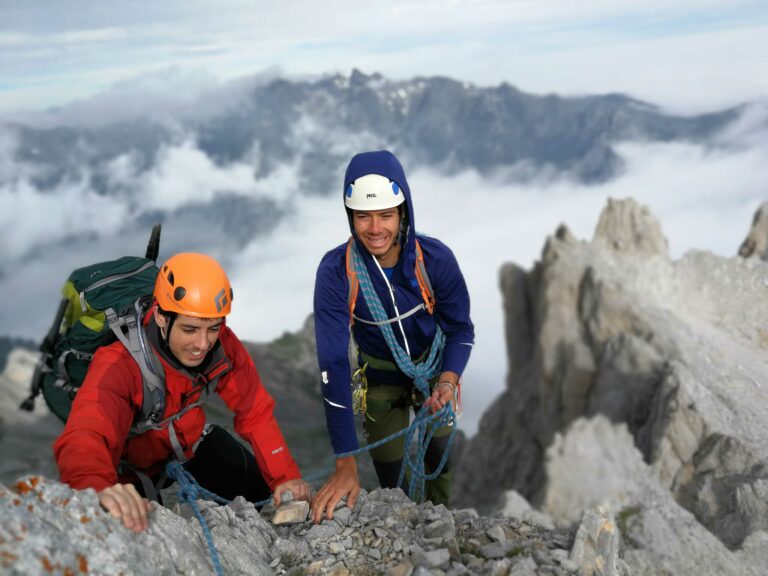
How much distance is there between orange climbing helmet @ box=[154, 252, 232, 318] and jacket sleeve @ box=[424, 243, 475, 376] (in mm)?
2265

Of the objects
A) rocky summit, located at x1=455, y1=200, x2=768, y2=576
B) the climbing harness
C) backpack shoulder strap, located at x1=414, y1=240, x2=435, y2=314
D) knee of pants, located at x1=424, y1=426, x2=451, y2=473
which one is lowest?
rocky summit, located at x1=455, y1=200, x2=768, y2=576

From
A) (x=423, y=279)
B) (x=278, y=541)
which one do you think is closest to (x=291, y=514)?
(x=278, y=541)

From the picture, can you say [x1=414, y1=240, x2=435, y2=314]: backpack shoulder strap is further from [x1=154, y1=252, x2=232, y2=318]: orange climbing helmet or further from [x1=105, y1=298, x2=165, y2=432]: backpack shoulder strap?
[x1=105, y1=298, x2=165, y2=432]: backpack shoulder strap

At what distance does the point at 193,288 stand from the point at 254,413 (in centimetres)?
161

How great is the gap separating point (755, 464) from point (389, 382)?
305 inches

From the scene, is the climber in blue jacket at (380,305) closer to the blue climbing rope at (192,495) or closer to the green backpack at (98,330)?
the blue climbing rope at (192,495)

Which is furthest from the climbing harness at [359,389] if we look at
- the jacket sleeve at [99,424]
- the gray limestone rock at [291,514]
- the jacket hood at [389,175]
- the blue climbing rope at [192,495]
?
the jacket sleeve at [99,424]

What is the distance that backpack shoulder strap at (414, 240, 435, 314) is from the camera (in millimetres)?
6992

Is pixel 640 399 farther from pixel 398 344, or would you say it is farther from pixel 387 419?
pixel 398 344

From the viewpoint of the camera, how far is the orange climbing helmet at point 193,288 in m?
5.83

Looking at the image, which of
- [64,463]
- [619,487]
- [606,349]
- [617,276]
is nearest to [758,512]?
[619,487]

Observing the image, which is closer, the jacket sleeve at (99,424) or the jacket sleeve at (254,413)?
the jacket sleeve at (99,424)

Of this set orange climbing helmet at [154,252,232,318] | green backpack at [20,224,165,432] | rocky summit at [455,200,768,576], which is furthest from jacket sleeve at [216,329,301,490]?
rocky summit at [455,200,768,576]

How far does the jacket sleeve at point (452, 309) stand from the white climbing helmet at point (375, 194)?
87 centimetres
